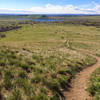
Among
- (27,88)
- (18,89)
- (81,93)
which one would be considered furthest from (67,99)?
(18,89)

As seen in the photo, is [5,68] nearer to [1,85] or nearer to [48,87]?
[1,85]

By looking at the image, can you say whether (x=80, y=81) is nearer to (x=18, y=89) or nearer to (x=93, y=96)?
(x=93, y=96)

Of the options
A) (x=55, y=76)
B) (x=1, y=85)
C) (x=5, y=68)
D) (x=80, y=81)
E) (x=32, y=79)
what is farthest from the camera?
(x=80, y=81)

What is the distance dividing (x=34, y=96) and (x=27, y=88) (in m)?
0.58

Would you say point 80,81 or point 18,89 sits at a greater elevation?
point 18,89

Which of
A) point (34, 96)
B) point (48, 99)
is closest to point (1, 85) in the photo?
point (34, 96)

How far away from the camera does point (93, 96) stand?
17.8 feet

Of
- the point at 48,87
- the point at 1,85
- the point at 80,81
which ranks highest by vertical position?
the point at 1,85

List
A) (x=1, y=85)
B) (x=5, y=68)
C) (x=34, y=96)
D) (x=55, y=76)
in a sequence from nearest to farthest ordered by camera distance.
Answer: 1. (x=34, y=96)
2. (x=1, y=85)
3. (x=5, y=68)
4. (x=55, y=76)

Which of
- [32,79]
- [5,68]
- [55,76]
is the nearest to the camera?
[32,79]

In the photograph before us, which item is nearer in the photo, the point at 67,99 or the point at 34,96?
the point at 34,96

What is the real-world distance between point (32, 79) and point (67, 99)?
206 centimetres

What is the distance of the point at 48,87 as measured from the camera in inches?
221

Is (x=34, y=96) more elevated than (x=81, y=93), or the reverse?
(x=34, y=96)
